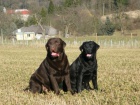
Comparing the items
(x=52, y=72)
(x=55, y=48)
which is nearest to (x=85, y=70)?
(x=52, y=72)

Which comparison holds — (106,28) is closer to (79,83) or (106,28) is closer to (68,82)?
(79,83)

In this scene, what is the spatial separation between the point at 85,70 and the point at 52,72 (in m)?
0.87

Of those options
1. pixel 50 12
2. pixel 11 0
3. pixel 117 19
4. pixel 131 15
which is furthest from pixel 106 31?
pixel 11 0

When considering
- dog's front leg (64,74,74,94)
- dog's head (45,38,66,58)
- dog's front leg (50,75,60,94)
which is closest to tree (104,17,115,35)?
dog's front leg (64,74,74,94)

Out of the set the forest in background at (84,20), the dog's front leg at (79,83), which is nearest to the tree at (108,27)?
the forest in background at (84,20)

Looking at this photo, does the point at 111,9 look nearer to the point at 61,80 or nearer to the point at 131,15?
the point at 131,15

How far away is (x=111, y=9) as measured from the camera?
91.2 meters

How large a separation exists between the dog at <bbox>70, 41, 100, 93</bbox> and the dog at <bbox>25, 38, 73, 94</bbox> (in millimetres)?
368

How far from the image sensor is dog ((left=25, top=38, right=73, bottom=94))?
267 inches

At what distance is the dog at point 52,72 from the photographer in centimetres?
677

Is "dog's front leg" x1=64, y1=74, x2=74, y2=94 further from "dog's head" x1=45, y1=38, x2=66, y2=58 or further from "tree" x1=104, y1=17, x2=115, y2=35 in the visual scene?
"tree" x1=104, y1=17, x2=115, y2=35

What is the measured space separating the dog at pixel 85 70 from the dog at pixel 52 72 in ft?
1.21

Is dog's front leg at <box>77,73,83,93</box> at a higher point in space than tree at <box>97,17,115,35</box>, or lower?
lower

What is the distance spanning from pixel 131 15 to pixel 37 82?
80.1 m
